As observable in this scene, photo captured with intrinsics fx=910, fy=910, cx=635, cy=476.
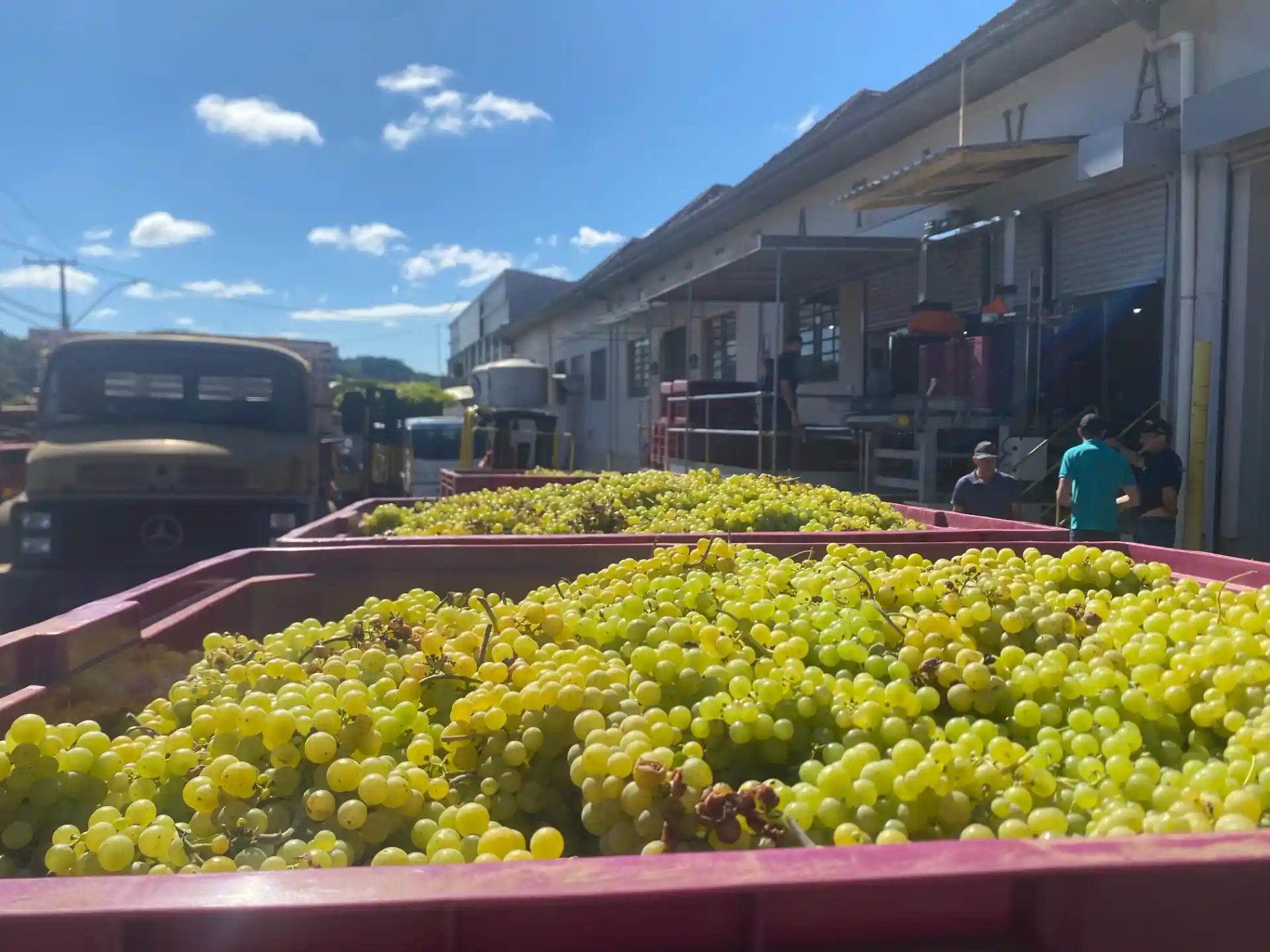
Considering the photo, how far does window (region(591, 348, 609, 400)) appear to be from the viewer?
93.8ft

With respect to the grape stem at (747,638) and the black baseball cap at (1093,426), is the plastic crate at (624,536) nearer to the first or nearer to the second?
the grape stem at (747,638)

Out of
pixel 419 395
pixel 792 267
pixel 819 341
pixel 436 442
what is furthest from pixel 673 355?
pixel 419 395

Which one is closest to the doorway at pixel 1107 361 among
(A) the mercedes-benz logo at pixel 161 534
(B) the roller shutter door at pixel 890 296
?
(B) the roller shutter door at pixel 890 296

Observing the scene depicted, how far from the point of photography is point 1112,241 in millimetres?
8383

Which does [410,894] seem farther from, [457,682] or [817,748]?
[457,682]

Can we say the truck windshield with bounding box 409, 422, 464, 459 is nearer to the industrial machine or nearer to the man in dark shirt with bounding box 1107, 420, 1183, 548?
the industrial machine

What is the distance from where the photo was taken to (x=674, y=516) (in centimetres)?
420

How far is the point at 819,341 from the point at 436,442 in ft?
27.4

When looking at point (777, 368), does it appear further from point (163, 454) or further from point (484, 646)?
point (484, 646)

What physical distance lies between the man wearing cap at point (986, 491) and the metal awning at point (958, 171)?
2.88 m

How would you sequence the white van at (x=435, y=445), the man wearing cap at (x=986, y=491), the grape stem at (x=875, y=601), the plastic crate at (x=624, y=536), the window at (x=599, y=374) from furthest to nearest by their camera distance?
the window at (x=599, y=374) < the white van at (x=435, y=445) < the man wearing cap at (x=986, y=491) < the plastic crate at (x=624, y=536) < the grape stem at (x=875, y=601)

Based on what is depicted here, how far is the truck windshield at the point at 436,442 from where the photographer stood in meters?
18.9

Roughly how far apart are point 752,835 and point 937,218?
411 inches

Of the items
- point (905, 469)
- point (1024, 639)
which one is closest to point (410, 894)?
point (1024, 639)
